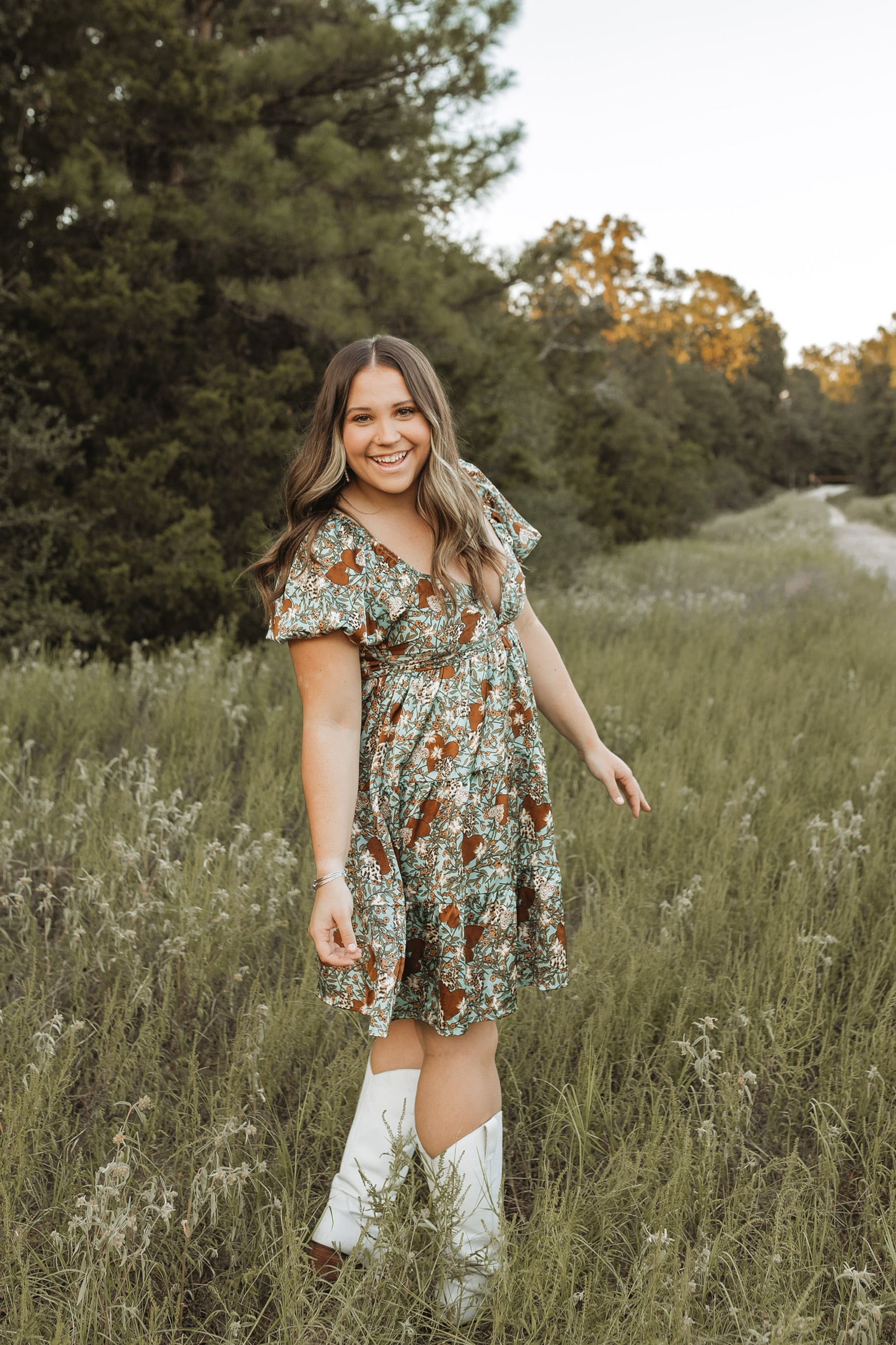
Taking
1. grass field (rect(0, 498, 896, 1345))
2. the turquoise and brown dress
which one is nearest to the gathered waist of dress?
the turquoise and brown dress

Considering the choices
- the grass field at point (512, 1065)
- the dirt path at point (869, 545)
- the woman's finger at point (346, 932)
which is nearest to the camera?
the woman's finger at point (346, 932)

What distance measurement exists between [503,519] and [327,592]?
55 cm

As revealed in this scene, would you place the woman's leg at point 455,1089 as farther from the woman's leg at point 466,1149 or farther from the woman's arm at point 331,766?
the woman's arm at point 331,766

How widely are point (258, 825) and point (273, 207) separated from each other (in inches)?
191

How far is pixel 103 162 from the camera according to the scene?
6.45 m

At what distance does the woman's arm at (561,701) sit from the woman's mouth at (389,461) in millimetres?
463

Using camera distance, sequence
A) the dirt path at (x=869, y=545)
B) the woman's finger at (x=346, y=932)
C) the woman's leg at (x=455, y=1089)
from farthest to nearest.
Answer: the dirt path at (x=869, y=545)
the woman's leg at (x=455, y=1089)
the woman's finger at (x=346, y=932)

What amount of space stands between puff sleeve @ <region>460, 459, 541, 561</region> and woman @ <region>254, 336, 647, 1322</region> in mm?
105

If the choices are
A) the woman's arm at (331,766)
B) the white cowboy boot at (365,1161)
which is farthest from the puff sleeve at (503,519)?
the white cowboy boot at (365,1161)

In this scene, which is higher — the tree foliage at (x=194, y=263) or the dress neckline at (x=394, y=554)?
the tree foliage at (x=194, y=263)

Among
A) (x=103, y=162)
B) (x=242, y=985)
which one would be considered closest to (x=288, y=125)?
(x=103, y=162)

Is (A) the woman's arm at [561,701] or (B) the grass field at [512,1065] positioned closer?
(B) the grass field at [512,1065]

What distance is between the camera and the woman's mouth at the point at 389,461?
197 centimetres

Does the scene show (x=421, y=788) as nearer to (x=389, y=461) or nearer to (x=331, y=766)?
(x=331, y=766)
